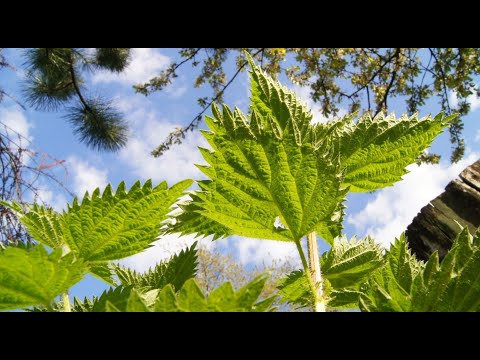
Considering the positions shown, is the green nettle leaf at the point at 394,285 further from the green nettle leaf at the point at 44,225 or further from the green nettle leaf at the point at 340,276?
the green nettle leaf at the point at 44,225

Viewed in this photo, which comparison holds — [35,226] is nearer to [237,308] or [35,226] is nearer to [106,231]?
[106,231]

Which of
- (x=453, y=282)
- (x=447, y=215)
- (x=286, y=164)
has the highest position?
(x=447, y=215)

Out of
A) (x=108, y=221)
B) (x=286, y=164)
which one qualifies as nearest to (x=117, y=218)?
(x=108, y=221)

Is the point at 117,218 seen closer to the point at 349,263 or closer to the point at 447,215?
the point at 349,263

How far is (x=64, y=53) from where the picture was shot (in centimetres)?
511

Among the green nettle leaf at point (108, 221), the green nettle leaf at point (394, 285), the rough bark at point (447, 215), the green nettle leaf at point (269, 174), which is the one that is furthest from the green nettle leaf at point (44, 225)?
the rough bark at point (447, 215)

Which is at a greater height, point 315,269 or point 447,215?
point 447,215

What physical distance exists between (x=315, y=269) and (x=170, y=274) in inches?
4.8

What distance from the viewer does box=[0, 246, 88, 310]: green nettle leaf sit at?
249 millimetres

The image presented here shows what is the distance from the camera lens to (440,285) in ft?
0.85

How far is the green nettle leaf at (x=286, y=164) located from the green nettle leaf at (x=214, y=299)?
0.14 m

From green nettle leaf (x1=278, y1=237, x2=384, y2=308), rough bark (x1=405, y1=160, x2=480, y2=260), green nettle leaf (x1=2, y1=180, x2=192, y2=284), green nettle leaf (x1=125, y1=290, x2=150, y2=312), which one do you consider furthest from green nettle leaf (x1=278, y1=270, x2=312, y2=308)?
rough bark (x1=405, y1=160, x2=480, y2=260)

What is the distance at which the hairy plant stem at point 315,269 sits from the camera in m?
0.32
